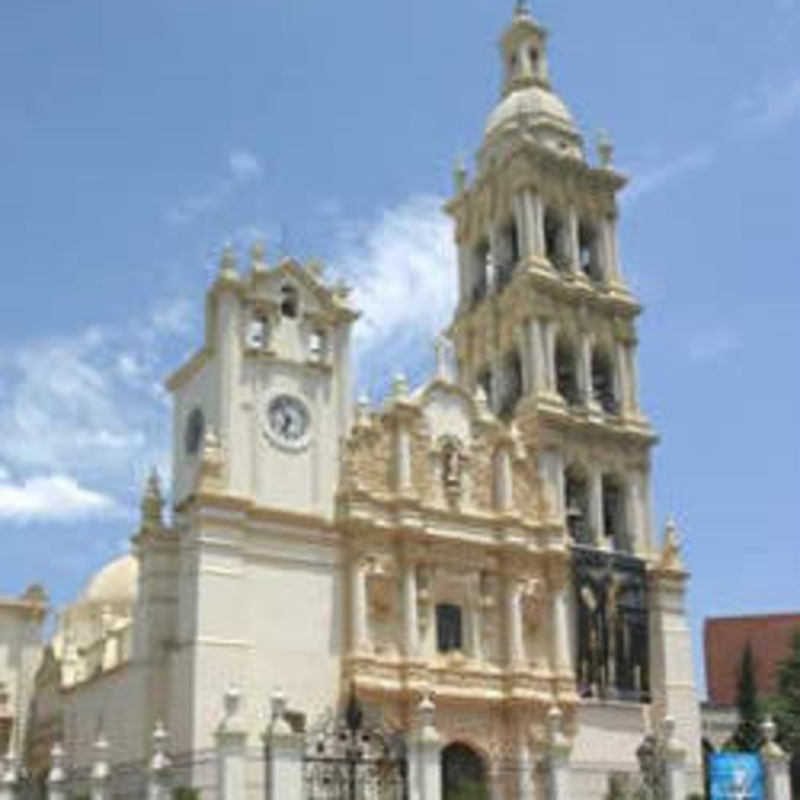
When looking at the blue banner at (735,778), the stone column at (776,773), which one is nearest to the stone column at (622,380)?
the stone column at (776,773)

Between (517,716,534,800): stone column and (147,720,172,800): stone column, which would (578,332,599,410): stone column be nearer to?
(517,716,534,800): stone column

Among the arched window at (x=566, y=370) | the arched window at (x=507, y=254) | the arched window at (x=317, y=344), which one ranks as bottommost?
the arched window at (x=317, y=344)

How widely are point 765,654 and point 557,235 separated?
2414 cm

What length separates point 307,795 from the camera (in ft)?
78.7

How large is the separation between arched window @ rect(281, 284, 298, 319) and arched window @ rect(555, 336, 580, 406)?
33.0ft

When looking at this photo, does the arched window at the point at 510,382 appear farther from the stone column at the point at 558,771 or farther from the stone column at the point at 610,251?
the stone column at the point at 558,771

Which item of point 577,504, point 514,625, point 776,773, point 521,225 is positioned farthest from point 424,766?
point 521,225

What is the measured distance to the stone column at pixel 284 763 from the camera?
23.2 meters

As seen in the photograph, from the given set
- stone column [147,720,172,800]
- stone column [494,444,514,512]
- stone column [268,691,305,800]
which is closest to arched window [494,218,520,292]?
stone column [494,444,514,512]

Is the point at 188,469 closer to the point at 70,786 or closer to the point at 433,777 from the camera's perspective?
the point at 70,786

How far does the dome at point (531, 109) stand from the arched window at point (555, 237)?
342 centimetres

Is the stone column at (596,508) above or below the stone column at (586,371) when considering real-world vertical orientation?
below

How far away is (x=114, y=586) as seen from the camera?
172ft

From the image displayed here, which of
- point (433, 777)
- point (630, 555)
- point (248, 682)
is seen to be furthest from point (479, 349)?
point (433, 777)
